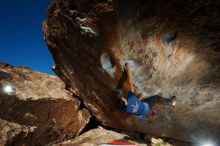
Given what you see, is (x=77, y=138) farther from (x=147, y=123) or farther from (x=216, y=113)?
(x=216, y=113)

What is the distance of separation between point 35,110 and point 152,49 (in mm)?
4794

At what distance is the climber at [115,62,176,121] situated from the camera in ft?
14.7

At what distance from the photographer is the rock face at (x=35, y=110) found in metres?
6.75

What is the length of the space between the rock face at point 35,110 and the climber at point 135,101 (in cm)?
256

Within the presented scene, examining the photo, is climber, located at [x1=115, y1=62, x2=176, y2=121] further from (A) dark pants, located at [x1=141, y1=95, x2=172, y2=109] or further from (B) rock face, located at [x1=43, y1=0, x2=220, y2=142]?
(B) rock face, located at [x1=43, y1=0, x2=220, y2=142]

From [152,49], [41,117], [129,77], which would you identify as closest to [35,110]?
[41,117]

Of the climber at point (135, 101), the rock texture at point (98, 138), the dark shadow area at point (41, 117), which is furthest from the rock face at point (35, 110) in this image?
the climber at point (135, 101)

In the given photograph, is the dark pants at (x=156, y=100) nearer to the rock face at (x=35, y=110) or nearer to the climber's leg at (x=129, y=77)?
the climber's leg at (x=129, y=77)

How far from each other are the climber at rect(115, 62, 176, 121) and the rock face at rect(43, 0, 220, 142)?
173 mm

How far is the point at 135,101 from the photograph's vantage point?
448 cm

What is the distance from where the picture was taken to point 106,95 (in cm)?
651

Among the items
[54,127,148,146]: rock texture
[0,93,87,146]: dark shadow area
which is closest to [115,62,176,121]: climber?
[54,127,148,146]: rock texture

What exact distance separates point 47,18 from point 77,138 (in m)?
4.94

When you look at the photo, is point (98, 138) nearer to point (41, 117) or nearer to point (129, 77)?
point (41, 117)
